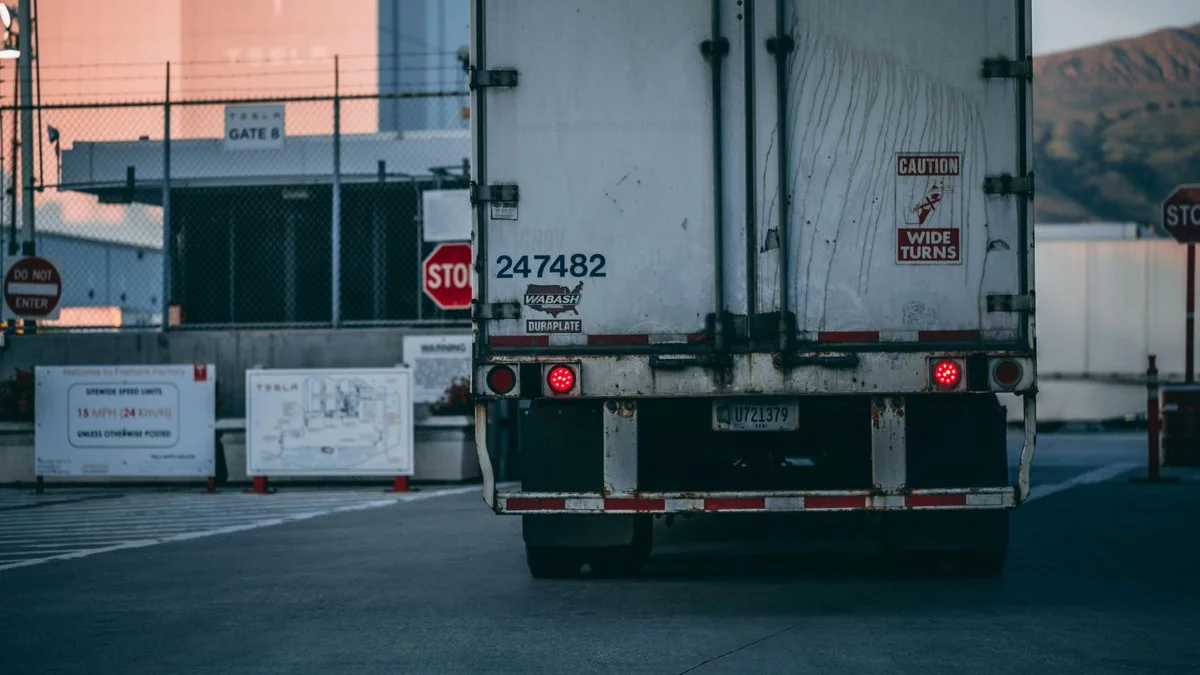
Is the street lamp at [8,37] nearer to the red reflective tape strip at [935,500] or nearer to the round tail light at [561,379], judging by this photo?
the round tail light at [561,379]

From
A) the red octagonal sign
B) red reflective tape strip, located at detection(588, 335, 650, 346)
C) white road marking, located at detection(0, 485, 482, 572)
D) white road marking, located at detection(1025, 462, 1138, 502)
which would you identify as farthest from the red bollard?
the red octagonal sign

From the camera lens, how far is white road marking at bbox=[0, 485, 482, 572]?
13664 mm

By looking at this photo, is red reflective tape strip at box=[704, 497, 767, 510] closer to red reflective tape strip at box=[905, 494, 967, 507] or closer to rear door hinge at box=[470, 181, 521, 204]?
red reflective tape strip at box=[905, 494, 967, 507]

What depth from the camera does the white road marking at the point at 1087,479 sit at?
58.0 ft

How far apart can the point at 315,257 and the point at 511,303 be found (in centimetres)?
2082

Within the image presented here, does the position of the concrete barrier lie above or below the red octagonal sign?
below

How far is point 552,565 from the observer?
10.6 metres

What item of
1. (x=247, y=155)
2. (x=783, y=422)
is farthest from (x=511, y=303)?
(x=247, y=155)

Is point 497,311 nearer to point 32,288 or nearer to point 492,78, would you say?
point 492,78

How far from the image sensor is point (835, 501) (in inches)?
365

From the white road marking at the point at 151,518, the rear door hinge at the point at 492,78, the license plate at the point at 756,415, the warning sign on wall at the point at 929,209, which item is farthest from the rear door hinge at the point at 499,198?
the white road marking at the point at 151,518

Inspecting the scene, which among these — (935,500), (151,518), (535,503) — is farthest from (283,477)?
(935,500)

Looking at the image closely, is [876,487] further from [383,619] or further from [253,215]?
[253,215]

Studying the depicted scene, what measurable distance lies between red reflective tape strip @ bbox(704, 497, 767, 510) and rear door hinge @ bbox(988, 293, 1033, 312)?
163 cm
